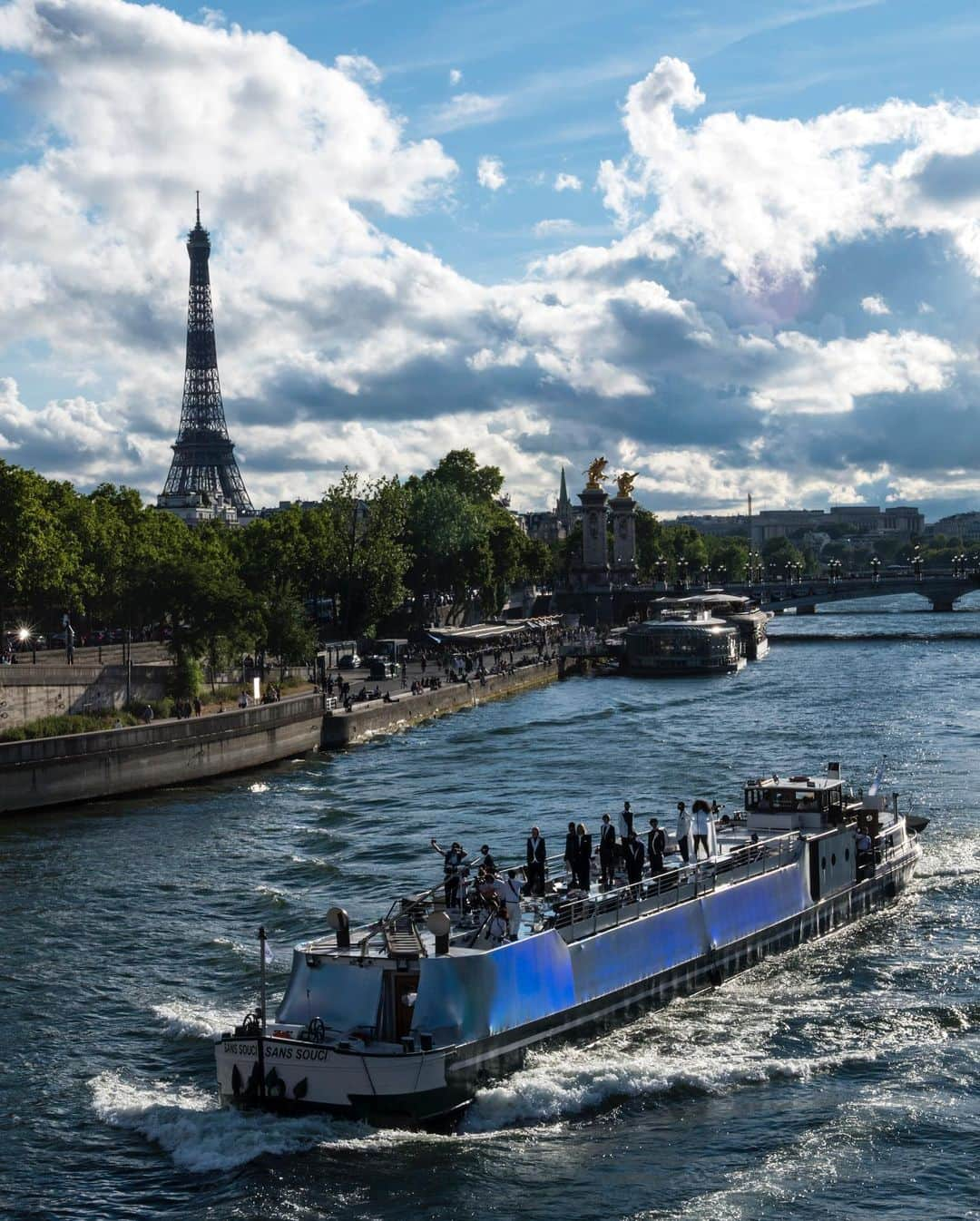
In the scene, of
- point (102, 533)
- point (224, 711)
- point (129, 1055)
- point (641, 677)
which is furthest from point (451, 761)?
point (641, 677)

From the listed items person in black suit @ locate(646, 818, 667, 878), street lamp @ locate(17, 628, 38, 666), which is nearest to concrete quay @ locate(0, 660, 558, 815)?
street lamp @ locate(17, 628, 38, 666)

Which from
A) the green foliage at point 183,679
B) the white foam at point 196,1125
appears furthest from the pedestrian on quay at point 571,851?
the green foliage at point 183,679

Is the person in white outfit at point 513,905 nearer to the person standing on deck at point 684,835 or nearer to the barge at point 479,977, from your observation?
the barge at point 479,977

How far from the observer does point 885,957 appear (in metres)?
31.8

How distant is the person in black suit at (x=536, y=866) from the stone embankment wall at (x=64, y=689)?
28.8 m

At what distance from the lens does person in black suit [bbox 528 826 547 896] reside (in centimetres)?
2777

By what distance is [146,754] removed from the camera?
5347cm

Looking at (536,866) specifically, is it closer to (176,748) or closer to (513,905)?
Result: (513,905)

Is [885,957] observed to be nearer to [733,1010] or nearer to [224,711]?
[733,1010]

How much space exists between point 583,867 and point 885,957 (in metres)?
7.48

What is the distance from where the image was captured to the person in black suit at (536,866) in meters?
27.8

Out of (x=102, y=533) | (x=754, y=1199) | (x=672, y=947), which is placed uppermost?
(x=102, y=533)

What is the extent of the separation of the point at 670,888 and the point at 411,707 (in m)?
48.6

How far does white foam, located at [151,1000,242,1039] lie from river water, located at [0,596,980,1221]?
0.06 meters
